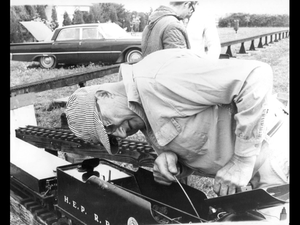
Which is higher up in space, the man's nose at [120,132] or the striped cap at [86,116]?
the striped cap at [86,116]

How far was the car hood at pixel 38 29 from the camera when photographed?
2119 millimetres

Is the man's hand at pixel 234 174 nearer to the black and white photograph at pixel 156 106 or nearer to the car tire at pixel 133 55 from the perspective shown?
the black and white photograph at pixel 156 106

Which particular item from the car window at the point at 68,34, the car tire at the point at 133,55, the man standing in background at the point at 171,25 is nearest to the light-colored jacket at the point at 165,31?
the man standing in background at the point at 171,25

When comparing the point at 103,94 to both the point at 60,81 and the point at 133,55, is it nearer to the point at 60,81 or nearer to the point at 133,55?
the point at 133,55

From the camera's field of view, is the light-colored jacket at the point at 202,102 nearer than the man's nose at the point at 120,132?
Yes

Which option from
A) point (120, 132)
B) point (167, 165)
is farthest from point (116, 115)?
point (167, 165)

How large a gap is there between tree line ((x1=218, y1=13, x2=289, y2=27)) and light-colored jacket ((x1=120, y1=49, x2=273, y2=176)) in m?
0.28

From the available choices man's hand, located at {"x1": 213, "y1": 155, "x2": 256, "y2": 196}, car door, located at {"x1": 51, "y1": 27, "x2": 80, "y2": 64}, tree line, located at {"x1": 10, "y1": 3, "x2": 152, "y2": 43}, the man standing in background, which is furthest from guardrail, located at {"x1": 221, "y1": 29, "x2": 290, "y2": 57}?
car door, located at {"x1": 51, "y1": 27, "x2": 80, "y2": 64}

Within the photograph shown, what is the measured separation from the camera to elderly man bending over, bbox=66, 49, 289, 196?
1.58m

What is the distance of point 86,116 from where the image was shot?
180 cm

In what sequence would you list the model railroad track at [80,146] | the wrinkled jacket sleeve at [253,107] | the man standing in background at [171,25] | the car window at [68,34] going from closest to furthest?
the wrinkled jacket sleeve at [253,107] → the man standing in background at [171,25] → the car window at [68,34] → the model railroad track at [80,146]

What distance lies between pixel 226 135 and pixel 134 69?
45 centimetres
